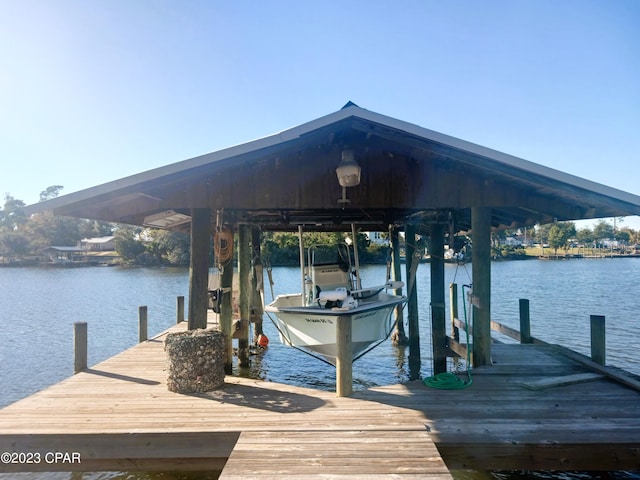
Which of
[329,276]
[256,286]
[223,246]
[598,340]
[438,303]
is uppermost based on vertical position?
[223,246]

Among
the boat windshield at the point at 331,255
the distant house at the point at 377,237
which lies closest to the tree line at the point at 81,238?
the distant house at the point at 377,237

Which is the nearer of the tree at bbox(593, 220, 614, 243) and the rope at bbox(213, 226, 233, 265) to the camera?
the rope at bbox(213, 226, 233, 265)

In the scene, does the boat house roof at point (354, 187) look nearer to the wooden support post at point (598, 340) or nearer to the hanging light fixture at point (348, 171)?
the hanging light fixture at point (348, 171)

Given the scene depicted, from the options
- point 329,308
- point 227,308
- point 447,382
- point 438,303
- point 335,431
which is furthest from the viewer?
point 438,303

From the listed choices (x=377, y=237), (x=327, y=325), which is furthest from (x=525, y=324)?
(x=377, y=237)

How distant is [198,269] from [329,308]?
2532mm

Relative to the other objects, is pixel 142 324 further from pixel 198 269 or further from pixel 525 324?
pixel 525 324

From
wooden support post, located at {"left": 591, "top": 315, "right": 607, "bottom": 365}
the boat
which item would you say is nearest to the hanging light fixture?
the boat

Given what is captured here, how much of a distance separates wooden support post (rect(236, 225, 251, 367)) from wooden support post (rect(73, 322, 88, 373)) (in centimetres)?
400

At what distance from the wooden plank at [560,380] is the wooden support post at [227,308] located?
472cm

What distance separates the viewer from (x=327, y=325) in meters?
7.76

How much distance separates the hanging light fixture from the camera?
6016 mm

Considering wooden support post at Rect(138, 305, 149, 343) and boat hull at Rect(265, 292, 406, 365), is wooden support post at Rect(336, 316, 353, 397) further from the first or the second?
wooden support post at Rect(138, 305, 149, 343)

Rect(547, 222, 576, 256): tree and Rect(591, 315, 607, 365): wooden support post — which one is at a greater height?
Rect(547, 222, 576, 256): tree
